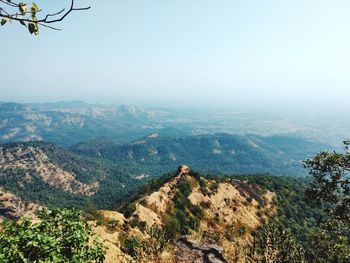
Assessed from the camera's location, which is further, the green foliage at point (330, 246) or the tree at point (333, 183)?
the tree at point (333, 183)

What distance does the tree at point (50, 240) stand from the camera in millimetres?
10562

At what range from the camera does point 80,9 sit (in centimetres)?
577

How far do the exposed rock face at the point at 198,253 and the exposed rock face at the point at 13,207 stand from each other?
141440 millimetres

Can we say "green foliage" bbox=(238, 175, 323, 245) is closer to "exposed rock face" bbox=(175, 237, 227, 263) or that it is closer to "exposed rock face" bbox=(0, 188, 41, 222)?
"exposed rock face" bbox=(175, 237, 227, 263)

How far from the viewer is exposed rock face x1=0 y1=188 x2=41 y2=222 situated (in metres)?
142

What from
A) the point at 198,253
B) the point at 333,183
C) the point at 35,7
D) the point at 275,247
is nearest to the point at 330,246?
the point at 333,183

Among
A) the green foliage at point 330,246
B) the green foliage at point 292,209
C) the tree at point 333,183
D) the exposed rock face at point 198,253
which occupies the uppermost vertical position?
the tree at point 333,183

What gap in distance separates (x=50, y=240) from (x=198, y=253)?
7476 mm

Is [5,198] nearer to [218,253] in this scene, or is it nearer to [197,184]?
[197,184]

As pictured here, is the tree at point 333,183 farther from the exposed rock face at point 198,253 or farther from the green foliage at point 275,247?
the exposed rock face at point 198,253

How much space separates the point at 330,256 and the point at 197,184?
79473mm

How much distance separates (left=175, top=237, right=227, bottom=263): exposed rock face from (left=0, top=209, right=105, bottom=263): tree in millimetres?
4156

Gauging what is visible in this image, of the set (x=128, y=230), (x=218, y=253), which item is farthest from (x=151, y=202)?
(x=218, y=253)

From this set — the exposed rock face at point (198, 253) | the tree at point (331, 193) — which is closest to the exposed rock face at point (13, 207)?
the tree at point (331, 193)
